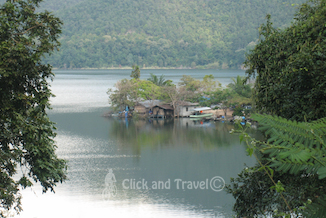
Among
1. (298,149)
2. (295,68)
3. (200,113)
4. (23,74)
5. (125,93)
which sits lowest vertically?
(200,113)

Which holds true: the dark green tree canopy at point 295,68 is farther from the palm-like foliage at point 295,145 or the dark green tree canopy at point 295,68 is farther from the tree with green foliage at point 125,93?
the tree with green foliage at point 125,93

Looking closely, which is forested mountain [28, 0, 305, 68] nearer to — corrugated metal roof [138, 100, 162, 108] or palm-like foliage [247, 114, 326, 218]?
corrugated metal roof [138, 100, 162, 108]

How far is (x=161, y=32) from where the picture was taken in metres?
153

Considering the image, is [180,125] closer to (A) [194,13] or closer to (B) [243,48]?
(B) [243,48]

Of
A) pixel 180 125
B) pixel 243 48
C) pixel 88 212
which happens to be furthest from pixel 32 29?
pixel 243 48

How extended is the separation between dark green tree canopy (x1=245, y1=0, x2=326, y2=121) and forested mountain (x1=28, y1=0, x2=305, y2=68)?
11217 cm

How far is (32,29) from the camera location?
8414 millimetres

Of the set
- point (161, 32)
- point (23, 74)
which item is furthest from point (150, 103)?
point (161, 32)

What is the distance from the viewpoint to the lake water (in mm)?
17844

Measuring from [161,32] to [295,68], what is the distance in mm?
148152

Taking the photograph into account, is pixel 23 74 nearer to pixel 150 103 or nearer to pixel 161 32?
pixel 150 103

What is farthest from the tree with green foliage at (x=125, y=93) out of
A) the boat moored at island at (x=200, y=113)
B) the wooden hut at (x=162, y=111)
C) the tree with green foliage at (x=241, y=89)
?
the tree with green foliage at (x=241, y=89)

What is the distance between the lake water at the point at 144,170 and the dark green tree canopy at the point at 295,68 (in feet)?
28.4

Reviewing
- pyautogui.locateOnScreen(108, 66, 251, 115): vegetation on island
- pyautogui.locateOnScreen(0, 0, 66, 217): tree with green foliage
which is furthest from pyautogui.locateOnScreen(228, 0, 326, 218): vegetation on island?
pyautogui.locateOnScreen(108, 66, 251, 115): vegetation on island
